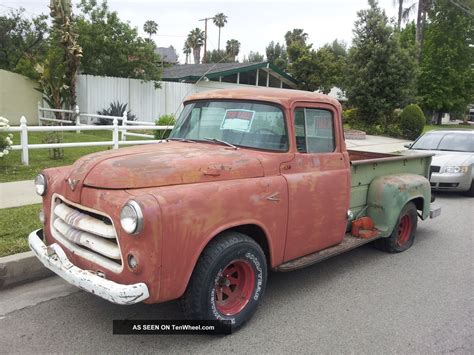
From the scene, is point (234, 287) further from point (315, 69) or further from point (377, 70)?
point (315, 69)

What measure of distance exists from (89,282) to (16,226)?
9.45 feet

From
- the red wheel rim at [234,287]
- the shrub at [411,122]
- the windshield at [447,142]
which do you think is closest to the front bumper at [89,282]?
the red wheel rim at [234,287]

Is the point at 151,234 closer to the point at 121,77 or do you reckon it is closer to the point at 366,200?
the point at 366,200

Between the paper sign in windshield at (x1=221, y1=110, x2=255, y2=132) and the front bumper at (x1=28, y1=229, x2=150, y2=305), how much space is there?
6.12ft

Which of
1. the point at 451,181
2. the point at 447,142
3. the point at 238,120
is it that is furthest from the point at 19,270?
the point at 447,142

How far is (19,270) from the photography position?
4.53 m

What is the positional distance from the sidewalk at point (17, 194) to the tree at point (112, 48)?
1399cm

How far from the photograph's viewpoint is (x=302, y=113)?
449 cm

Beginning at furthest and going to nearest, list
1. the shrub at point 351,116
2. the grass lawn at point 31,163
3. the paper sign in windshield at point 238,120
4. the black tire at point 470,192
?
1. the shrub at point 351,116
2. the black tire at point 470,192
3. the grass lawn at point 31,163
4. the paper sign in windshield at point 238,120

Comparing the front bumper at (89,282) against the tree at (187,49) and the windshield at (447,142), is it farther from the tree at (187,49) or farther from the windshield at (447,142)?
the tree at (187,49)

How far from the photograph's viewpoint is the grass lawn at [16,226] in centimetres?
478

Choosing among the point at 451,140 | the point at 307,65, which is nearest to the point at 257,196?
the point at 451,140

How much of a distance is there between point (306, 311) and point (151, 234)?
186 cm

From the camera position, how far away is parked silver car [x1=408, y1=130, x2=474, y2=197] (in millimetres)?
9906
